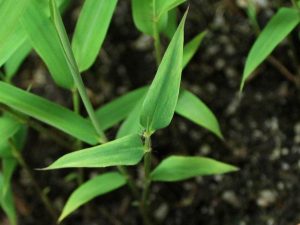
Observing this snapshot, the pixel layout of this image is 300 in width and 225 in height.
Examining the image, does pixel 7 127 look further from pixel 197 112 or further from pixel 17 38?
pixel 197 112

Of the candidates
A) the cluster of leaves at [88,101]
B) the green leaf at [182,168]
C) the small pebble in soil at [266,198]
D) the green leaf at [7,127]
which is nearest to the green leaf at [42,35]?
the cluster of leaves at [88,101]

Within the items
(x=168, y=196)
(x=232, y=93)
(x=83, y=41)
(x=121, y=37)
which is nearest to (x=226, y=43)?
(x=232, y=93)

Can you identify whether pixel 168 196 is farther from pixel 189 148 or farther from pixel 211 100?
pixel 211 100

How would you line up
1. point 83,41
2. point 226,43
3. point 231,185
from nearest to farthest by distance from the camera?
point 83,41, point 231,185, point 226,43

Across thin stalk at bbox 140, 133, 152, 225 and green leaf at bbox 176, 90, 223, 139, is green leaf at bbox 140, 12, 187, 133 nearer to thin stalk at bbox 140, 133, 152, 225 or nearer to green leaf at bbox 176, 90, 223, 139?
thin stalk at bbox 140, 133, 152, 225

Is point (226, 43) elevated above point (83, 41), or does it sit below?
below

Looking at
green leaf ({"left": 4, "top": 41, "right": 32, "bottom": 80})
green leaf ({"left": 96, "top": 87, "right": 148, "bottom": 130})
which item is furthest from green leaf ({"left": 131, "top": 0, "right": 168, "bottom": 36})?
green leaf ({"left": 4, "top": 41, "right": 32, "bottom": 80})

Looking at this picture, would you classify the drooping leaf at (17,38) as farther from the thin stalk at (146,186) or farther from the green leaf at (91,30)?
the thin stalk at (146,186)
